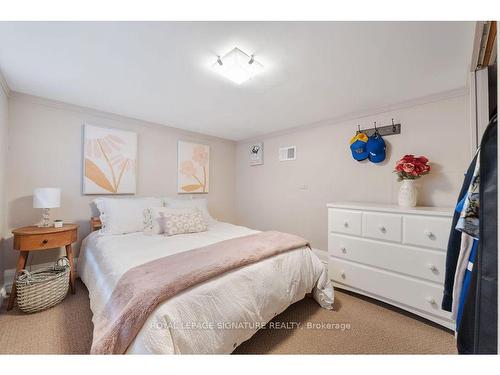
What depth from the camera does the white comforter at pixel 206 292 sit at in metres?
1.04

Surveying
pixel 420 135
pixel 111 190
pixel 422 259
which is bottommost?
pixel 422 259

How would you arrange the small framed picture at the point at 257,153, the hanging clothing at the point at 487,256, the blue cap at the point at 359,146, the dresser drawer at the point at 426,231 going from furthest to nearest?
the small framed picture at the point at 257,153 → the blue cap at the point at 359,146 → the dresser drawer at the point at 426,231 → the hanging clothing at the point at 487,256

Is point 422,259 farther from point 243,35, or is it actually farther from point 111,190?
point 111,190

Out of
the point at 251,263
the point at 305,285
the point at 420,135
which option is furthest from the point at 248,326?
the point at 420,135

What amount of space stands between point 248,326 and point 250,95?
6.70 ft

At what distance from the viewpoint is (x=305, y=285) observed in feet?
6.15

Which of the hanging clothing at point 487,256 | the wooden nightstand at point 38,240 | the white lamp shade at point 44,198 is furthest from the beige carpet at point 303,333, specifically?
the hanging clothing at point 487,256

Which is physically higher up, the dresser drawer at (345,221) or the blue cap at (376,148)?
the blue cap at (376,148)

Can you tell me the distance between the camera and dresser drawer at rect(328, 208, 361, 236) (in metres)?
2.17

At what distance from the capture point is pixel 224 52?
4.83 ft

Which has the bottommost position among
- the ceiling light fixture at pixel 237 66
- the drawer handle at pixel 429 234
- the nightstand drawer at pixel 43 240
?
the nightstand drawer at pixel 43 240

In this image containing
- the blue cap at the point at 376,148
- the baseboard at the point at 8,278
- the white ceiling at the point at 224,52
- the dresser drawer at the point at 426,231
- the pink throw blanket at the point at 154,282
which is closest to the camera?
the pink throw blanket at the point at 154,282

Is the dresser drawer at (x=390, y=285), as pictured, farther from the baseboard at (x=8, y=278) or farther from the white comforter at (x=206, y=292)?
the baseboard at (x=8, y=278)

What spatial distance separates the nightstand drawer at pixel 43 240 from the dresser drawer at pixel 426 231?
3188mm
